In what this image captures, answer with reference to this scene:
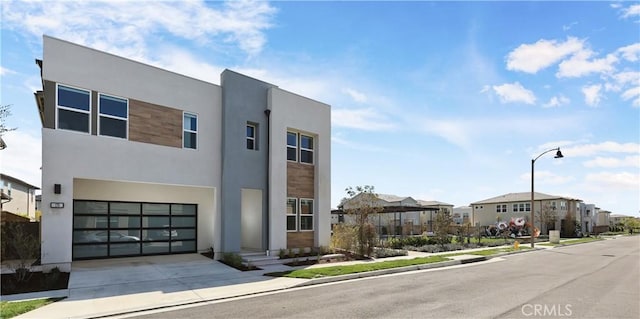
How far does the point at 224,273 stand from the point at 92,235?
6.07 metres

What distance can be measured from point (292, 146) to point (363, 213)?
4.89m

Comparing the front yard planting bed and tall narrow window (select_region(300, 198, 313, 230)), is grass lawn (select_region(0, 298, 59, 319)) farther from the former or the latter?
tall narrow window (select_region(300, 198, 313, 230))

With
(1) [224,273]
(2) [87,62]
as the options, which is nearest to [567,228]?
(1) [224,273]

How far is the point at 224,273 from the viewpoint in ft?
46.9

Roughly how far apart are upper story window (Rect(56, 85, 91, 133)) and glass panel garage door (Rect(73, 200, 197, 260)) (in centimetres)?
375

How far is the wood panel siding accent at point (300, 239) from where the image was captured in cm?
1950

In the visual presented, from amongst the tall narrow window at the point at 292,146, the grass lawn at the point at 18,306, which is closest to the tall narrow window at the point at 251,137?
the tall narrow window at the point at 292,146

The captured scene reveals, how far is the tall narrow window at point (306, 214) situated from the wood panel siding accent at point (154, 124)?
6753mm

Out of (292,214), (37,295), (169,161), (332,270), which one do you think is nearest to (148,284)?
(37,295)

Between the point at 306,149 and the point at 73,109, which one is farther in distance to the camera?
the point at 306,149

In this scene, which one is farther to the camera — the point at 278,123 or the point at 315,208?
the point at 315,208

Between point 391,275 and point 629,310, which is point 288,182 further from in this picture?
point 629,310

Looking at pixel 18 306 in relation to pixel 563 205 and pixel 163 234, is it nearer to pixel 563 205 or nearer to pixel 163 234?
pixel 163 234

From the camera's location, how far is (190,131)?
16891 millimetres
